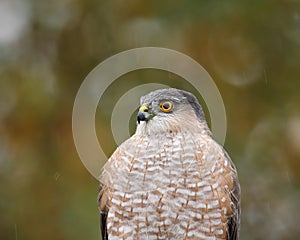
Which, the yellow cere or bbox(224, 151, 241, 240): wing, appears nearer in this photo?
the yellow cere

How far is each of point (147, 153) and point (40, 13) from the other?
7229 millimetres

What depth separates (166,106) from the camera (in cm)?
559

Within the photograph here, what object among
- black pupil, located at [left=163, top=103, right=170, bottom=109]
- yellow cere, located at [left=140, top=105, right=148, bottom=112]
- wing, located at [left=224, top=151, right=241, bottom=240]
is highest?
black pupil, located at [left=163, top=103, right=170, bottom=109]

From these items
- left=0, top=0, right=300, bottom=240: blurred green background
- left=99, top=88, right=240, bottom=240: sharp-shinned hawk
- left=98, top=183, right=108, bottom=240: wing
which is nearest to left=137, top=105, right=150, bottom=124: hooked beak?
left=99, top=88, right=240, bottom=240: sharp-shinned hawk

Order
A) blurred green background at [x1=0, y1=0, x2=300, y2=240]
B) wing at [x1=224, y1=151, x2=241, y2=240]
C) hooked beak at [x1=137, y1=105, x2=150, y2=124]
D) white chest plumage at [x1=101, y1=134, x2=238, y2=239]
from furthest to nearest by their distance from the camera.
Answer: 1. blurred green background at [x1=0, y1=0, x2=300, y2=240]
2. wing at [x1=224, y1=151, x2=241, y2=240]
3. hooked beak at [x1=137, y1=105, x2=150, y2=124]
4. white chest plumage at [x1=101, y1=134, x2=238, y2=239]

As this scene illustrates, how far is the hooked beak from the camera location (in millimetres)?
5375

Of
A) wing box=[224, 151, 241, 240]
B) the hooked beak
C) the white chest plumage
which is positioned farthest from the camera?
wing box=[224, 151, 241, 240]

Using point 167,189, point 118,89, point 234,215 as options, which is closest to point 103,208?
point 167,189

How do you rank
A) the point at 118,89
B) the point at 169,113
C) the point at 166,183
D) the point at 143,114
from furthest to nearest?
the point at 118,89 → the point at 169,113 → the point at 143,114 → the point at 166,183

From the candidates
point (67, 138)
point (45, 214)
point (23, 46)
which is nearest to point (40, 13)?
point (23, 46)

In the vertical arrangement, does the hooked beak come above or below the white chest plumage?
above

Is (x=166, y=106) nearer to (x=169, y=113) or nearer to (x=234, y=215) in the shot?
(x=169, y=113)

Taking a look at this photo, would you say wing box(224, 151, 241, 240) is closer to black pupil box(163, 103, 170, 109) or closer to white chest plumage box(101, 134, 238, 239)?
white chest plumage box(101, 134, 238, 239)

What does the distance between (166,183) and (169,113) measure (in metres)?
0.57
